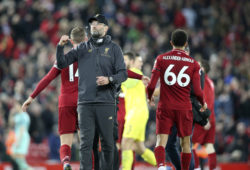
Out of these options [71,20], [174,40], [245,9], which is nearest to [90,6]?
[71,20]

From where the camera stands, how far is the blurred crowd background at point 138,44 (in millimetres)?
17844

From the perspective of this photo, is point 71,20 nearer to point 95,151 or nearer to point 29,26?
point 29,26

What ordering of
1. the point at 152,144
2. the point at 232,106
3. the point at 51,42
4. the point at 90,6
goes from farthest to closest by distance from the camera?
the point at 90,6 < the point at 51,42 < the point at 232,106 < the point at 152,144

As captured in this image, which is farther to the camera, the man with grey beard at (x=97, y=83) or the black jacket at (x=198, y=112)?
the black jacket at (x=198, y=112)

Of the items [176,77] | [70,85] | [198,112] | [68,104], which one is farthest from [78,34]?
[198,112]

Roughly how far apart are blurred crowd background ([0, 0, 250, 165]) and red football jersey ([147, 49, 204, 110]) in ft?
24.7

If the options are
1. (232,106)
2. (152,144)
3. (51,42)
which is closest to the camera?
(152,144)

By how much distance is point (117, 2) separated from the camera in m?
23.6

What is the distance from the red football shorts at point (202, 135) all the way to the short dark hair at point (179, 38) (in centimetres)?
284

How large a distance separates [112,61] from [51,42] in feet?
42.5

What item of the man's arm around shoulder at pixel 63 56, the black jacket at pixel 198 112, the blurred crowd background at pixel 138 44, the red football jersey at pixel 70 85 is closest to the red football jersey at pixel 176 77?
the black jacket at pixel 198 112

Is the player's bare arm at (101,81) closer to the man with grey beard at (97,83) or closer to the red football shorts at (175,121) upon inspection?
the man with grey beard at (97,83)

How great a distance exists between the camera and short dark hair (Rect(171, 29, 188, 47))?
970 cm

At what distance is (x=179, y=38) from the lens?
31.9ft
